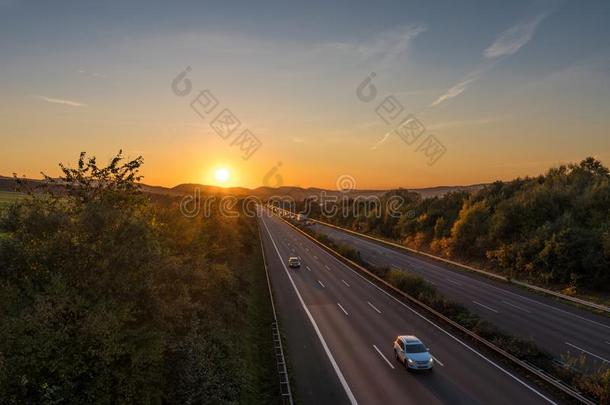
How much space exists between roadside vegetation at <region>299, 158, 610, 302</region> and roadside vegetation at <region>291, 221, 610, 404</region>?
1468 centimetres

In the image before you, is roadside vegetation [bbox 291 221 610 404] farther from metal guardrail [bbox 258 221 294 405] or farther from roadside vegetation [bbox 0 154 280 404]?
roadside vegetation [bbox 0 154 280 404]

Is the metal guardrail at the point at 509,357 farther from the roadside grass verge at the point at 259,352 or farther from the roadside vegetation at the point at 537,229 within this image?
the roadside vegetation at the point at 537,229

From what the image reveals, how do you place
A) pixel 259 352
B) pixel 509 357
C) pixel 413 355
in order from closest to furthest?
pixel 413 355 → pixel 509 357 → pixel 259 352

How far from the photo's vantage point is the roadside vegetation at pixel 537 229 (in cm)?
3722

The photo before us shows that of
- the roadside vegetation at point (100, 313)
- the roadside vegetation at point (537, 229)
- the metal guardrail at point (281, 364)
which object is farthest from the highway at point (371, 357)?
the roadside vegetation at point (537, 229)

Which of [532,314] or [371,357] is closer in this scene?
[371,357]

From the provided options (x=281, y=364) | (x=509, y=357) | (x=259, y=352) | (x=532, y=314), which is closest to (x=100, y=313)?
(x=281, y=364)

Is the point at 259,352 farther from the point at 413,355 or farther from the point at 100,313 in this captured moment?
the point at 100,313

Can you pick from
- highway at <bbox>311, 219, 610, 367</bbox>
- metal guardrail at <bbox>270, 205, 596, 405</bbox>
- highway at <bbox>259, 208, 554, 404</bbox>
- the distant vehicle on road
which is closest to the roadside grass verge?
highway at <bbox>259, 208, 554, 404</bbox>

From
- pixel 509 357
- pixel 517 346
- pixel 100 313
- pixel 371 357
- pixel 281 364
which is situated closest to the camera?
pixel 100 313

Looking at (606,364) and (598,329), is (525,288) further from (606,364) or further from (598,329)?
(606,364)

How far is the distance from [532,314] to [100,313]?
29654mm

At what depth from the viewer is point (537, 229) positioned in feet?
144

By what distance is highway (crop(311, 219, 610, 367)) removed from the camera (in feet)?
75.7
